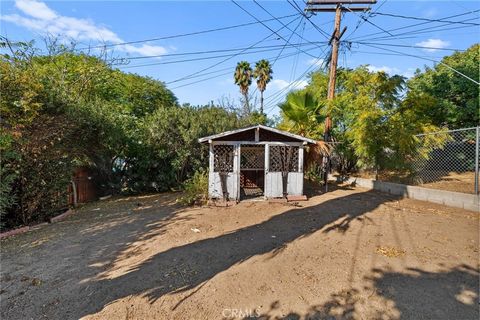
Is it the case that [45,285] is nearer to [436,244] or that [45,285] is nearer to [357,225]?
[357,225]

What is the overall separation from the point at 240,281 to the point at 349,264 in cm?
163

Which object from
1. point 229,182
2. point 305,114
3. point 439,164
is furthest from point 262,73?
point 229,182

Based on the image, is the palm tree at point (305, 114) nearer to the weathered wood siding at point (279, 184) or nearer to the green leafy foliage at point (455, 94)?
the weathered wood siding at point (279, 184)

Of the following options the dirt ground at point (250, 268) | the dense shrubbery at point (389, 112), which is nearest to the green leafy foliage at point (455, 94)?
the dense shrubbery at point (389, 112)

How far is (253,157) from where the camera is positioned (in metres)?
11.4

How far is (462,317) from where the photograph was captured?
8.83 ft

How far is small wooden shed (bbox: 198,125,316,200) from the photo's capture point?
8.33 meters

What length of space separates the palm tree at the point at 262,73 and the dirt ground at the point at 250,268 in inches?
841

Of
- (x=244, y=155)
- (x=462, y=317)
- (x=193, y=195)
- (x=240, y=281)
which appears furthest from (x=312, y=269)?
(x=244, y=155)

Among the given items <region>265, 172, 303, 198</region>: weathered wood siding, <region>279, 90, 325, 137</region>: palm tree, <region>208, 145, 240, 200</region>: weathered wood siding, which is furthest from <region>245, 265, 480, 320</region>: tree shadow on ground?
<region>279, 90, 325, 137</region>: palm tree

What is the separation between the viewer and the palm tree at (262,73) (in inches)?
1030

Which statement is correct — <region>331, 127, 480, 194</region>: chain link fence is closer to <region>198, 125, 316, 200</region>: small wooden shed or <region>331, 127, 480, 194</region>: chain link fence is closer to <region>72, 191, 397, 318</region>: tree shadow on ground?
<region>198, 125, 316, 200</region>: small wooden shed

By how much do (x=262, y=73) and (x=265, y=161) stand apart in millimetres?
19723

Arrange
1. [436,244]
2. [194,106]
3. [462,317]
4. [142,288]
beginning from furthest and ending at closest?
[194,106], [436,244], [142,288], [462,317]
